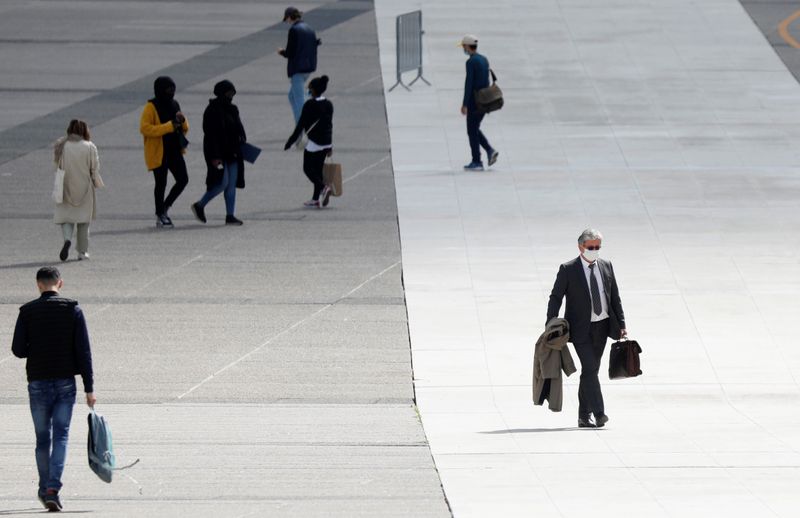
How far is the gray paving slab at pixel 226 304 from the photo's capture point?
968 cm

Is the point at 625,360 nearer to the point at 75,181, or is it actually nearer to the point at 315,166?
the point at 75,181

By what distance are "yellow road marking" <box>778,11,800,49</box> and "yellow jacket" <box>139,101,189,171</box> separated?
14632mm

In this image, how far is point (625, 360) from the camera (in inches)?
441

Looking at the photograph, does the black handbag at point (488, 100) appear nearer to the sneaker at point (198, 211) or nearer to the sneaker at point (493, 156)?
the sneaker at point (493, 156)

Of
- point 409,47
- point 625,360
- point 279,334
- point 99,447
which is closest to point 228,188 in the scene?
point 279,334

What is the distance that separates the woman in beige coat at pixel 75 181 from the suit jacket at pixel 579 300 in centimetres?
706

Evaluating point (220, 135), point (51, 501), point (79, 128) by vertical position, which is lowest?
point (220, 135)

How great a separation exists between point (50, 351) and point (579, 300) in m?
4.02

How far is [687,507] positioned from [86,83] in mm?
19605

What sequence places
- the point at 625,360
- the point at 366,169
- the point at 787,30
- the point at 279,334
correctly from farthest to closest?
the point at 787,30 → the point at 366,169 → the point at 279,334 → the point at 625,360

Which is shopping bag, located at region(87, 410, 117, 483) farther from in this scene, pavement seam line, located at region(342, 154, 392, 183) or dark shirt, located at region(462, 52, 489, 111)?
dark shirt, located at region(462, 52, 489, 111)

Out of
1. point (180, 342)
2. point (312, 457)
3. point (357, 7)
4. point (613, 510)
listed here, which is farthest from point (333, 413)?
point (357, 7)

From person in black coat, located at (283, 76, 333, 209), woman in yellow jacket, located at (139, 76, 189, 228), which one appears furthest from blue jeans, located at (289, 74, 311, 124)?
woman in yellow jacket, located at (139, 76, 189, 228)

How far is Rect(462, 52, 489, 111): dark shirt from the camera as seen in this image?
2056cm
